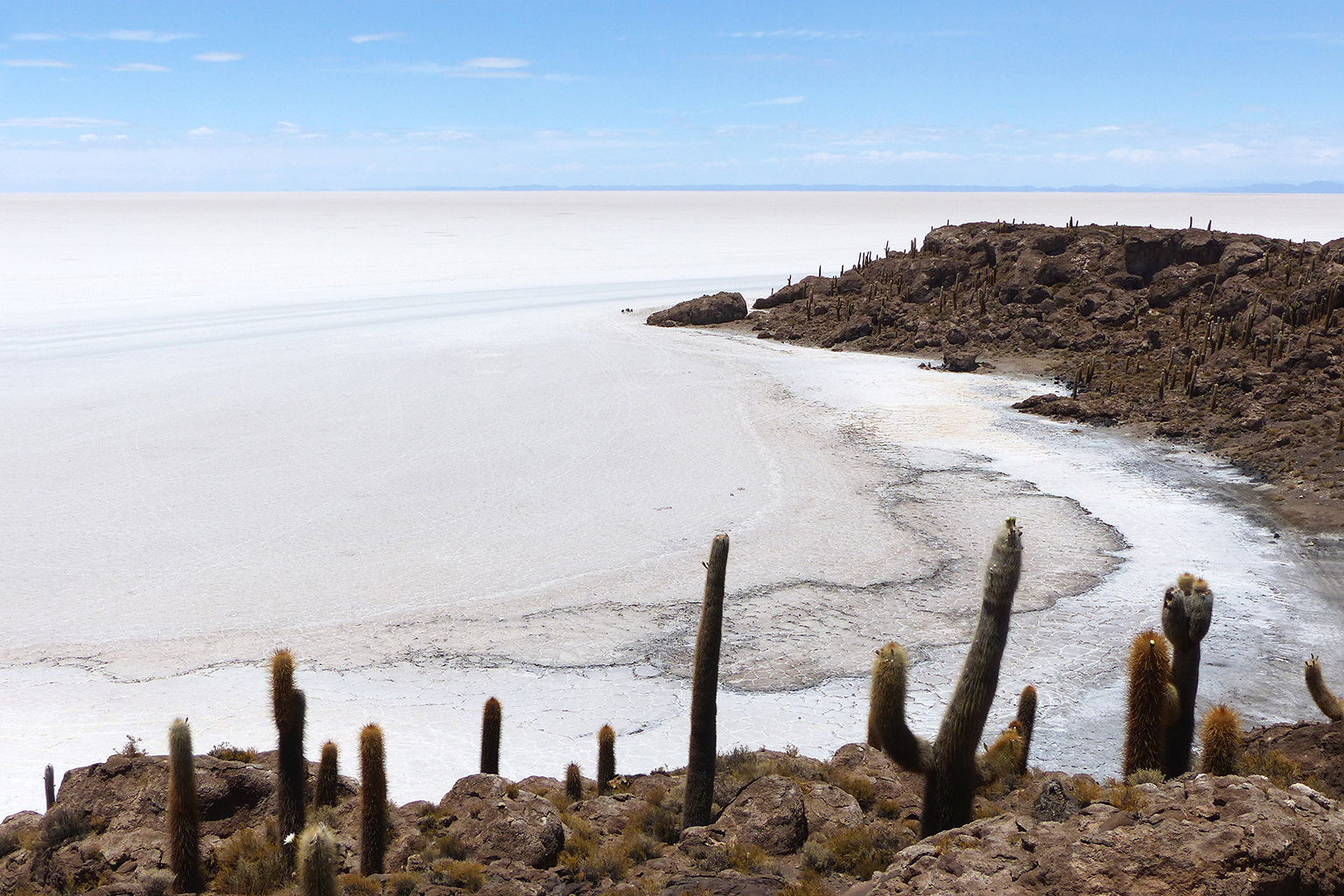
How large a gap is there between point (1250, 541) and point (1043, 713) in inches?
291

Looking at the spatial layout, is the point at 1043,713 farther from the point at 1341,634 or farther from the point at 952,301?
the point at 952,301

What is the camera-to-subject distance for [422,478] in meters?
21.4

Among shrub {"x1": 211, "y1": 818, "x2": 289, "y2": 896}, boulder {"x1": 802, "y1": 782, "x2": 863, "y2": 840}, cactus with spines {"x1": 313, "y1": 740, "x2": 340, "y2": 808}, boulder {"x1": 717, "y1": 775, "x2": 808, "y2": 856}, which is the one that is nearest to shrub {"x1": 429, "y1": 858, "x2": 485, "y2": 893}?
shrub {"x1": 211, "y1": 818, "x2": 289, "y2": 896}

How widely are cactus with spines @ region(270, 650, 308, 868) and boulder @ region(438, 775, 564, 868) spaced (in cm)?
117

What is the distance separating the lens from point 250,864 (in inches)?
315

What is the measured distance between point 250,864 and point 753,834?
376cm

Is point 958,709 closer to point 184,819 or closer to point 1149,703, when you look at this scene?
point 1149,703

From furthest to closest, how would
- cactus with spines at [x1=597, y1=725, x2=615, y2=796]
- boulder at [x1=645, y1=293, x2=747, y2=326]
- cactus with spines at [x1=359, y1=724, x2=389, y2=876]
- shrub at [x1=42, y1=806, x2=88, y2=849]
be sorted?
boulder at [x1=645, y1=293, x2=747, y2=326] → cactus with spines at [x1=597, y1=725, x2=615, y2=796] → shrub at [x1=42, y1=806, x2=88, y2=849] → cactus with spines at [x1=359, y1=724, x2=389, y2=876]

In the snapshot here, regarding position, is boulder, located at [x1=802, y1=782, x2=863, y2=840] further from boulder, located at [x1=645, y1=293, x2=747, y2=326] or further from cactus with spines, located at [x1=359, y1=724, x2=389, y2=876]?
boulder, located at [x1=645, y1=293, x2=747, y2=326]

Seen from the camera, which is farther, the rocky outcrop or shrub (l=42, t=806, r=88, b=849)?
shrub (l=42, t=806, r=88, b=849)

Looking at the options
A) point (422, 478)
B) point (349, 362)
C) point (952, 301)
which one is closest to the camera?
point (422, 478)

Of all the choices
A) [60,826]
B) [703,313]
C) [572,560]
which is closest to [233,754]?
[60,826]

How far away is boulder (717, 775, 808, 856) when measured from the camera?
8.15m

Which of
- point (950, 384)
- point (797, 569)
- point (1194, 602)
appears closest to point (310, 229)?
point (950, 384)
